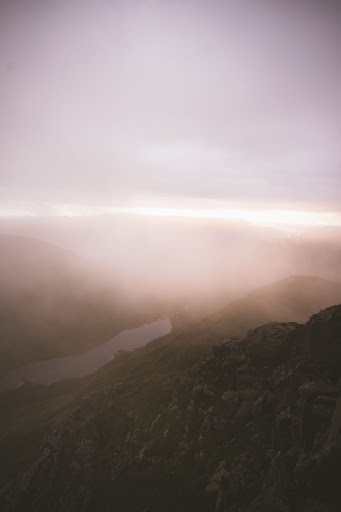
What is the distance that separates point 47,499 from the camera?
4584 cm

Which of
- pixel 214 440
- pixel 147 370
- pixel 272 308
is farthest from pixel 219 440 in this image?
pixel 272 308

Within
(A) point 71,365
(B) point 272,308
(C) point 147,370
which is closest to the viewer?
(C) point 147,370

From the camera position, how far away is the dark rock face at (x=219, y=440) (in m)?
26.8

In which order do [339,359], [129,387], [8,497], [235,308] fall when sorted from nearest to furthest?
[339,359], [8,497], [129,387], [235,308]

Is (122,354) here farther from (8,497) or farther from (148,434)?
(148,434)

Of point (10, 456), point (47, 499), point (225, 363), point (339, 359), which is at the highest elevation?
point (339, 359)

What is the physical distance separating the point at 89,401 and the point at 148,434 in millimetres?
22026

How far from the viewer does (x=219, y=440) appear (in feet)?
124

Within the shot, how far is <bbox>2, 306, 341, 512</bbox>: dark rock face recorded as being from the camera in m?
26.8

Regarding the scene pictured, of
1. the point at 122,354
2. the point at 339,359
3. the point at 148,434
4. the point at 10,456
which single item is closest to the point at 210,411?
the point at 148,434

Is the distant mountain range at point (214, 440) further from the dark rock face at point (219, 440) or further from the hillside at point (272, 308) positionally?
the hillside at point (272, 308)

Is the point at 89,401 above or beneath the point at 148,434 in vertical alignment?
beneath

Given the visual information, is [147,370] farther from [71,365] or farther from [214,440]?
[71,365]

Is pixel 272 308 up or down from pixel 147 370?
up
